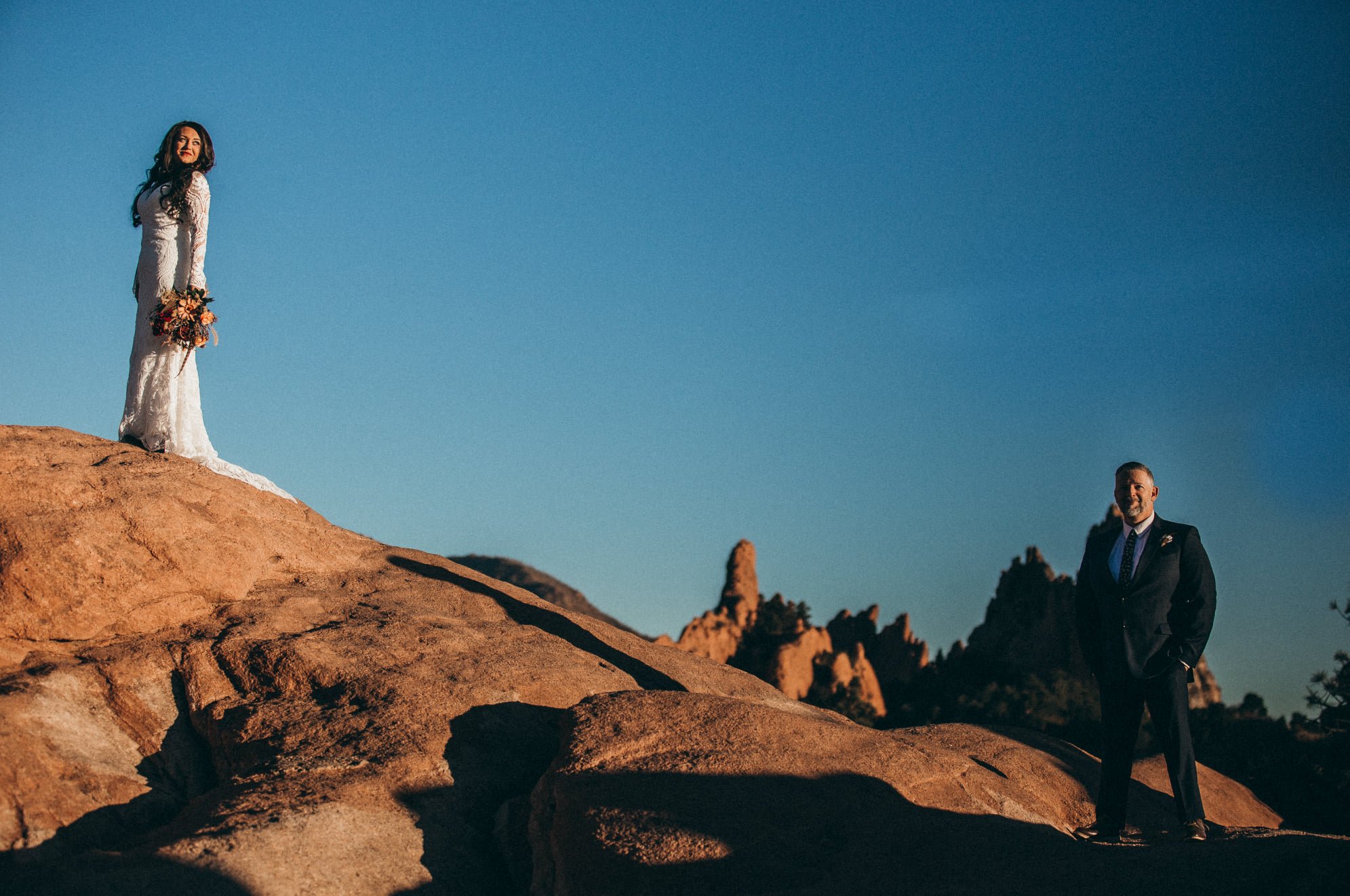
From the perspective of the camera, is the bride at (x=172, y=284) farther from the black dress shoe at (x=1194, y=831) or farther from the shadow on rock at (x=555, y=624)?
the black dress shoe at (x=1194, y=831)

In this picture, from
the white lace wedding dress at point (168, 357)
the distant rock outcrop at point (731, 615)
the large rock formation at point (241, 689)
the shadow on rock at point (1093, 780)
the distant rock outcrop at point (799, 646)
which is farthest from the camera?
the distant rock outcrop at point (731, 615)

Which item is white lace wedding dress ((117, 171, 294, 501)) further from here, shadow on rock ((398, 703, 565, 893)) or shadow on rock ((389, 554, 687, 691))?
shadow on rock ((398, 703, 565, 893))

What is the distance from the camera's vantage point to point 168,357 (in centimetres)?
874

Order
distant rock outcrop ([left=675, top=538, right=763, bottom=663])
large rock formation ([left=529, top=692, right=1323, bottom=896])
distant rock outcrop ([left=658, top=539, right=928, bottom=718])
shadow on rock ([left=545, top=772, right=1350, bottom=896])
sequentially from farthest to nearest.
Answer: distant rock outcrop ([left=675, top=538, right=763, bottom=663]), distant rock outcrop ([left=658, top=539, right=928, bottom=718]), large rock formation ([left=529, top=692, right=1323, bottom=896]), shadow on rock ([left=545, top=772, right=1350, bottom=896])

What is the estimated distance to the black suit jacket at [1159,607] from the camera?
5.53 meters

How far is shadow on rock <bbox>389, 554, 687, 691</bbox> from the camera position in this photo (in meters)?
8.05

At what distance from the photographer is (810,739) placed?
6.09 meters

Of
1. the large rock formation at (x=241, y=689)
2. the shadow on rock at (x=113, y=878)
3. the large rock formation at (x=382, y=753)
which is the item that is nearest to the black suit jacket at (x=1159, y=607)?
the large rock formation at (x=382, y=753)

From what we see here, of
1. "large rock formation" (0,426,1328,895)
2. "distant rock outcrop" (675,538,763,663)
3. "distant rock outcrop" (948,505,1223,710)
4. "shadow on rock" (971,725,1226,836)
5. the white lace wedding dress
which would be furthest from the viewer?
"distant rock outcrop" (948,505,1223,710)

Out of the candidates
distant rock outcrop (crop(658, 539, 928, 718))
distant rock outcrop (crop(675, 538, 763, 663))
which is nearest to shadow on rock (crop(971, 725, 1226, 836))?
distant rock outcrop (crop(658, 539, 928, 718))

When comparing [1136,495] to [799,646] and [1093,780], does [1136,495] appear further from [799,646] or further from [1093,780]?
[799,646]

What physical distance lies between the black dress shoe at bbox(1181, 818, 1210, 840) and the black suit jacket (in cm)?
74

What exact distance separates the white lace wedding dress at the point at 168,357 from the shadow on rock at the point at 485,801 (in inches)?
141

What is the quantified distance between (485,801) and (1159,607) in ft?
12.0
